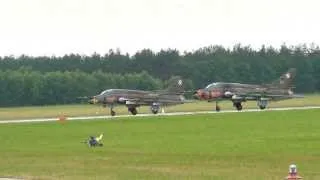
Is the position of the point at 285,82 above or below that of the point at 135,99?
above

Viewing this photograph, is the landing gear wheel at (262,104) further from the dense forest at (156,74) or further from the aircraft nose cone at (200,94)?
the dense forest at (156,74)

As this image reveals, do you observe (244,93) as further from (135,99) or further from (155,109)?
(135,99)

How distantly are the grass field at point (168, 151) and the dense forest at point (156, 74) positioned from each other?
9396cm

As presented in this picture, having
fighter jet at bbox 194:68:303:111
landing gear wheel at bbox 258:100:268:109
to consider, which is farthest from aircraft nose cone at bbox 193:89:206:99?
landing gear wheel at bbox 258:100:268:109

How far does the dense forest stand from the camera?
517ft

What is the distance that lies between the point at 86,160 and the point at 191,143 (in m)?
9.72

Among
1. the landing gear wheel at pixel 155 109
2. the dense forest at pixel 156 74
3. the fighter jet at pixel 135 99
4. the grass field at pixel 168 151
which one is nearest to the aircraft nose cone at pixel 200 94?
the fighter jet at pixel 135 99

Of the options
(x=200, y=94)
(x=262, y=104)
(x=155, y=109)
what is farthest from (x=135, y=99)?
(x=262, y=104)

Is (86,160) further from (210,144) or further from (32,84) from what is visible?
(32,84)

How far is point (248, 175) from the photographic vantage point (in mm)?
29859

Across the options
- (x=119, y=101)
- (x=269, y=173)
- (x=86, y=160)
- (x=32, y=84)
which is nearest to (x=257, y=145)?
(x=86, y=160)

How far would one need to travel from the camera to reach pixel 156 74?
642ft

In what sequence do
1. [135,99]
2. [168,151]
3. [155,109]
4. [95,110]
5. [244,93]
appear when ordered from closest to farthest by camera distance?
1. [168,151]
2. [155,109]
3. [135,99]
4. [244,93]
5. [95,110]

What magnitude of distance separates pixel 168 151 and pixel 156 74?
155m
